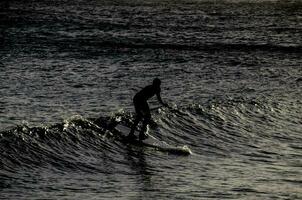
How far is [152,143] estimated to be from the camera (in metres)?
20.8

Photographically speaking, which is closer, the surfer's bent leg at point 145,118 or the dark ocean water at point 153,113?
the dark ocean water at point 153,113

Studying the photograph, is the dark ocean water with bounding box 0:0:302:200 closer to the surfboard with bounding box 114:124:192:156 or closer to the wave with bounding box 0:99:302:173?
the wave with bounding box 0:99:302:173

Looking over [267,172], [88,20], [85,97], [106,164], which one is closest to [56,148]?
[106,164]

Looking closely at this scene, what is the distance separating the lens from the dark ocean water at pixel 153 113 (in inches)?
635

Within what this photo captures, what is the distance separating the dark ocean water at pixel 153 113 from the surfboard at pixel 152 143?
33 centimetres

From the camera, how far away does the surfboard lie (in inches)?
780

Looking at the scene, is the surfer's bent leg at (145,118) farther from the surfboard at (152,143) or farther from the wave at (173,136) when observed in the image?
the wave at (173,136)

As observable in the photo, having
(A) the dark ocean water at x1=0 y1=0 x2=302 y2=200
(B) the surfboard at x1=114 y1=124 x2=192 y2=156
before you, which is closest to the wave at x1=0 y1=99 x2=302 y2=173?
(A) the dark ocean water at x1=0 y1=0 x2=302 y2=200

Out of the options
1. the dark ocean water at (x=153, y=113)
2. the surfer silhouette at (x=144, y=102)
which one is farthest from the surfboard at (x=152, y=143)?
the dark ocean water at (x=153, y=113)

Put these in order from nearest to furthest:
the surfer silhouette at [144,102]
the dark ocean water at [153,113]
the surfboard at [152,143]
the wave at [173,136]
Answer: the dark ocean water at [153,113]
the wave at [173,136]
the surfboard at [152,143]
the surfer silhouette at [144,102]

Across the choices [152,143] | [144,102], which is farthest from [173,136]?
[144,102]

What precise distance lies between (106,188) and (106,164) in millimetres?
2710

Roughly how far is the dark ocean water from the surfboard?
33cm

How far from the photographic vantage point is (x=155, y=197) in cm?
1484
